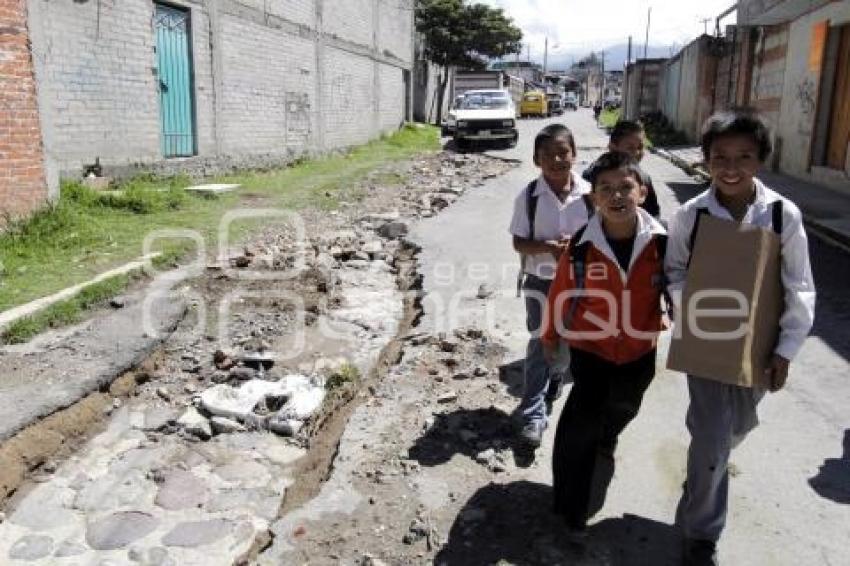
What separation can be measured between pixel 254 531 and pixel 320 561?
48 centimetres

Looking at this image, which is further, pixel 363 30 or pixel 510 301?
pixel 363 30

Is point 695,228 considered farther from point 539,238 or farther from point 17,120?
point 17,120

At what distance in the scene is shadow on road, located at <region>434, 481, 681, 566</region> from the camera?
2525mm

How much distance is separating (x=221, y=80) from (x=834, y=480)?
11660 mm

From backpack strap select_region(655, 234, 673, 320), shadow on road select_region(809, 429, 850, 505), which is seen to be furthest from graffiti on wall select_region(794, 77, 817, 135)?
backpack strap select_region(655, 234, 673, 320)

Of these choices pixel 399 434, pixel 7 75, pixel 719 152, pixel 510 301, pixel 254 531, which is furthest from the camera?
pixel 7 75

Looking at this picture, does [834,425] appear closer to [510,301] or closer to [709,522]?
[709,522]

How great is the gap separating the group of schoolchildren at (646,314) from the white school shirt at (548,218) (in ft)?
1.78

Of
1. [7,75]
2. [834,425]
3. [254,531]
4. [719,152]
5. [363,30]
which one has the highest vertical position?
[363,30]

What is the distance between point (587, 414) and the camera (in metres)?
2.63

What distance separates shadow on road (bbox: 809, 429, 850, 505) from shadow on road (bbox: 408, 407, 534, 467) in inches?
48.5

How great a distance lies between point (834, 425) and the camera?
359 cm

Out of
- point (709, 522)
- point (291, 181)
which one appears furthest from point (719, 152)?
point (291, 181)

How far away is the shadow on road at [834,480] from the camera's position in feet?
9.58
